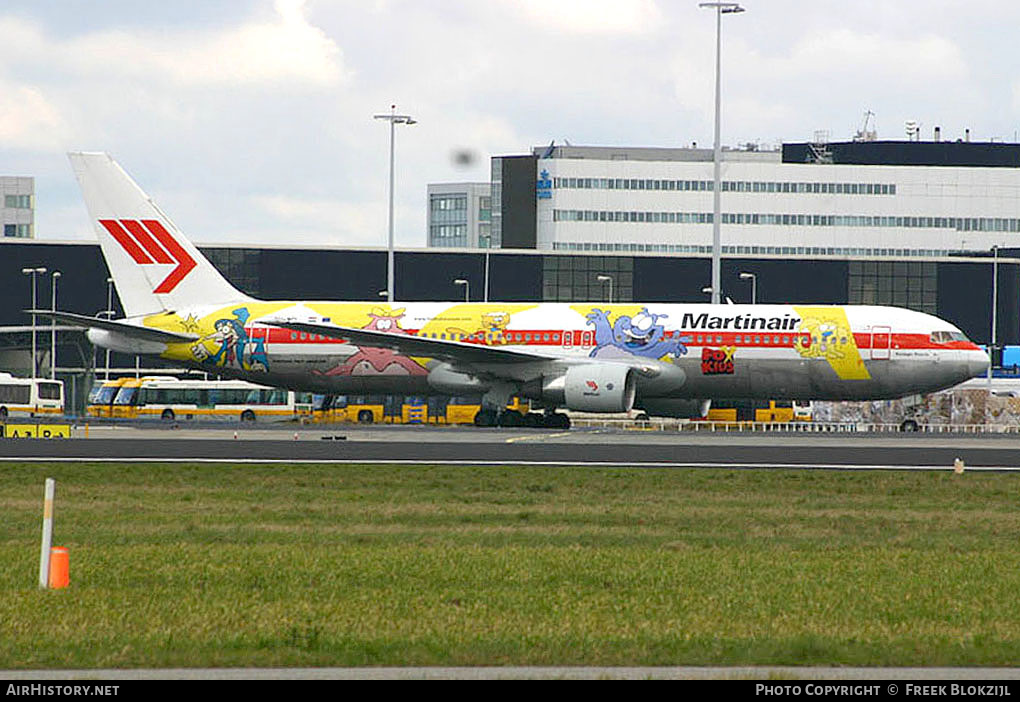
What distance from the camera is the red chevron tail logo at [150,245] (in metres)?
60.2

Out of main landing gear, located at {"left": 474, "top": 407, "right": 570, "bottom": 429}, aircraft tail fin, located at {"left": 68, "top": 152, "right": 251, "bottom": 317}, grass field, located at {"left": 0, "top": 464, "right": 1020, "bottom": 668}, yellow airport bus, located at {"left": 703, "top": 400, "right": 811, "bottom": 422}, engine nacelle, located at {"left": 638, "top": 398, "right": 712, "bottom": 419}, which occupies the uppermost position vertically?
aircraft tail fin, located at {"left": 68, "top": 152, "right": 251, "bottom": 317}

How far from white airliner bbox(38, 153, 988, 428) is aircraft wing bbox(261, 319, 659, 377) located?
0.25 feet

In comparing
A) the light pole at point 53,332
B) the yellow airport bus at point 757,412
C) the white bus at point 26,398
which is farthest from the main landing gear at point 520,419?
the light pole at point 53,332

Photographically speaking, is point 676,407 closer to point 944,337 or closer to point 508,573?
point 944,337

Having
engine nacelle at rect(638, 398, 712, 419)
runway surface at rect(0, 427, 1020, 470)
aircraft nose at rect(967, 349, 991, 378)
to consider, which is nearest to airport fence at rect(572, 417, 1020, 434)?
engine nacelle at rect(638, 398, 712, 419)

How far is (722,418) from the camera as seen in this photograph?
74938 millimetres

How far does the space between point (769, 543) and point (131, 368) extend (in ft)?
335

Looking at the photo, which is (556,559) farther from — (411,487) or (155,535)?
(411,487)

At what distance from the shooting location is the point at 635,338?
5550cm

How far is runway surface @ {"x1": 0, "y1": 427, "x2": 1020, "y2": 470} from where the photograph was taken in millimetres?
36688

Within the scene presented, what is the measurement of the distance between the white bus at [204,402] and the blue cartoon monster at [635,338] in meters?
36.9

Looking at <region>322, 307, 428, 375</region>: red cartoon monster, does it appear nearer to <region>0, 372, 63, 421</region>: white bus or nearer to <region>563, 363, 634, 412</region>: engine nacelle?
<region>563, 363, 634, 412</region>: engine nacelle

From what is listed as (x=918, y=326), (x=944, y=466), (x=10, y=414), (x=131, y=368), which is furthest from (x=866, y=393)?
(x=131, y=368)

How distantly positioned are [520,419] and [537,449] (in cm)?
1660
